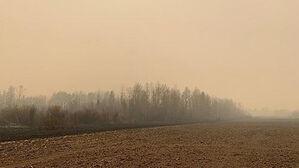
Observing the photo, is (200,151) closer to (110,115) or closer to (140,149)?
(140,149)

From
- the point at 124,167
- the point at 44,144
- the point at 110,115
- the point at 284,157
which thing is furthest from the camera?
the point at 110,115

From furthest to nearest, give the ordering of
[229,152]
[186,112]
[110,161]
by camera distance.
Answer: [186,112], [229,152], [110,161]

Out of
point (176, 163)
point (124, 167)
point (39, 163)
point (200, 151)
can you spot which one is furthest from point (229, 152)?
point (39, 163)

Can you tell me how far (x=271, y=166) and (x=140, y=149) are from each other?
1255 centimetres

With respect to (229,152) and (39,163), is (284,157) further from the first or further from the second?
(39,163)

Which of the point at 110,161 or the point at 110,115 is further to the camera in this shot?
the point at 110,115

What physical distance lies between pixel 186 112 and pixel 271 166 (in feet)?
552

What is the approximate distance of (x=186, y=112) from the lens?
19138 cm

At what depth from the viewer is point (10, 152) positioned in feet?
95.6

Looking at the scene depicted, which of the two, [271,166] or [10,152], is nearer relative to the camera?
[271,166]

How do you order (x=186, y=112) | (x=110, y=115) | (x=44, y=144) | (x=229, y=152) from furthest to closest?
(x=186, y=112), (x=110, y=115), (x=44, y=144), (x=229, y=152)

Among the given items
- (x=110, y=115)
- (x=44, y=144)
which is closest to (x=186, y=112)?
(x=110, y=115)

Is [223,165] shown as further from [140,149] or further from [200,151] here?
[140,149]

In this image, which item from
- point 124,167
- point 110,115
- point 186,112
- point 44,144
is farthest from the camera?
point 186,112
